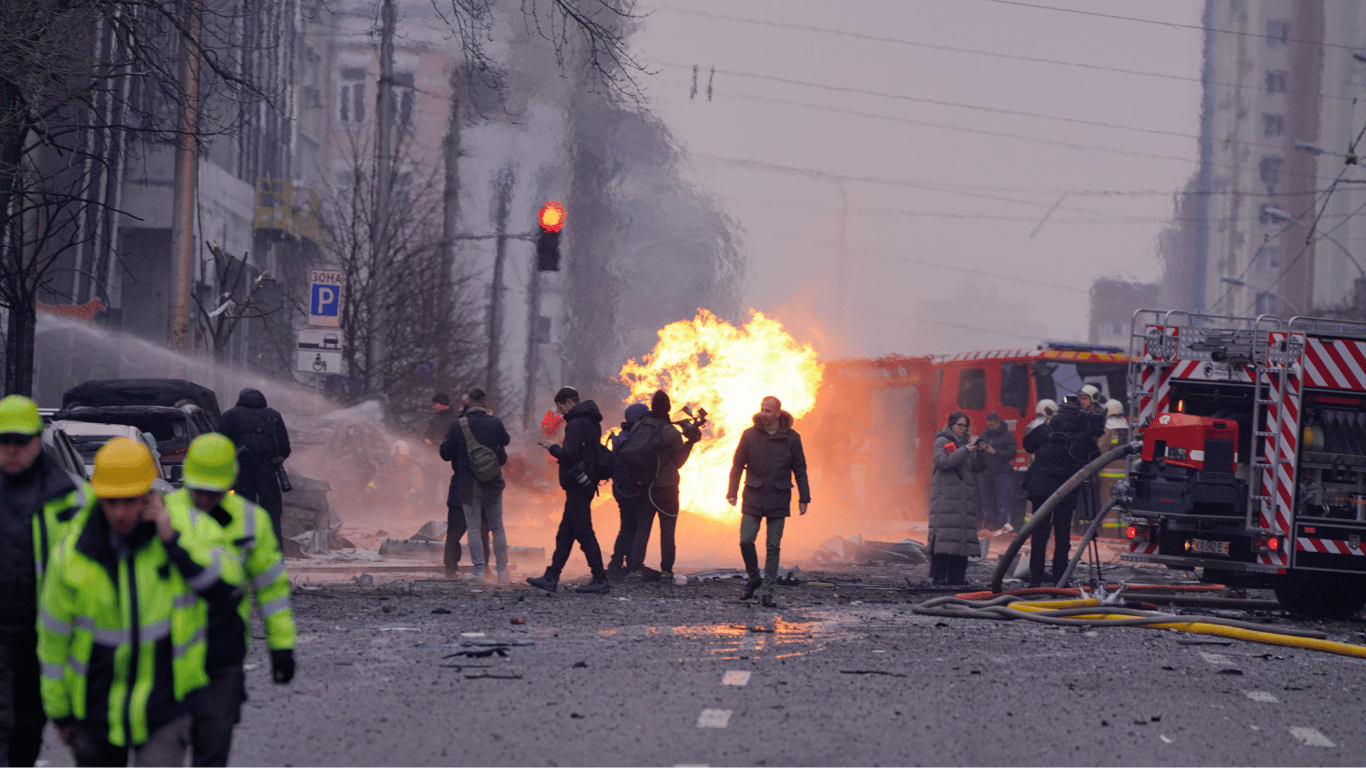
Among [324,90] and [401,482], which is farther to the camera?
[324,90]

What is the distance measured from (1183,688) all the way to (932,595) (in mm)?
5422

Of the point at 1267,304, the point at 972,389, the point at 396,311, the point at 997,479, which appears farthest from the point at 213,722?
the point at 1267,304

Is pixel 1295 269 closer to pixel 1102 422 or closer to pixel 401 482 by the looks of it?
pixel 401 482

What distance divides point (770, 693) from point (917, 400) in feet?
69.8

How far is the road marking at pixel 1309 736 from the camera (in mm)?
7141

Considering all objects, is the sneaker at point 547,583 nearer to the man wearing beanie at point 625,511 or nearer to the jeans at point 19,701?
the man wearing beanie at point 625,511

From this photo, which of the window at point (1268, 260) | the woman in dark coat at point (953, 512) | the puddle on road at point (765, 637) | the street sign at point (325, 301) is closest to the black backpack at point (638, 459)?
the woman in dark coat at point (953, 512)

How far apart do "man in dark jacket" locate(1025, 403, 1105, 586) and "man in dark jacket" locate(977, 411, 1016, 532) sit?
730 centimetres

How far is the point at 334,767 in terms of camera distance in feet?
19.8

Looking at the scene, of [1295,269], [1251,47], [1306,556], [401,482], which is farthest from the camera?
[1251,47]

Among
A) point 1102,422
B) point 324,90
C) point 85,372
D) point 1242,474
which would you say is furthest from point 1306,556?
point 324,90

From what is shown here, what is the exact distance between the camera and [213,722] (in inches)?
169

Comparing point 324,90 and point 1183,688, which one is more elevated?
point 324,90

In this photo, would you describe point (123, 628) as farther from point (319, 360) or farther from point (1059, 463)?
point (319, 360)
